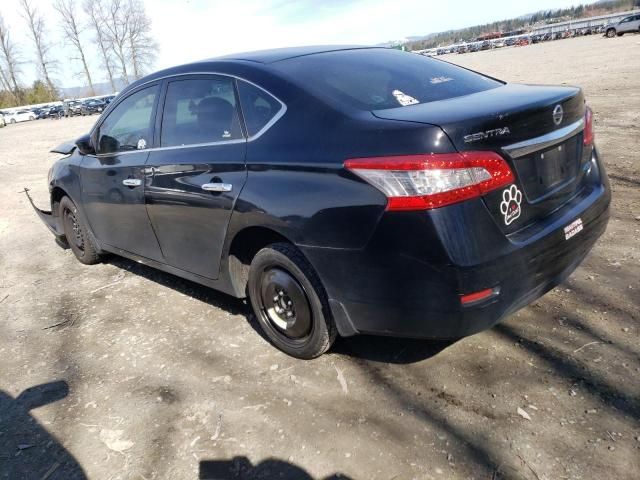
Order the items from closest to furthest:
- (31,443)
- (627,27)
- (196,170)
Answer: (31,443) < (196,170) < (627,27)

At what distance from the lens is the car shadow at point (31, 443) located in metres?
2.56

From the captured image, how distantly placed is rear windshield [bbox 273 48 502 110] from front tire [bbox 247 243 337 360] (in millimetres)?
904

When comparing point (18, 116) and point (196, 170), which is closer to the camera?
point (196, 170)

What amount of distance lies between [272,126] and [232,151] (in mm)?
327

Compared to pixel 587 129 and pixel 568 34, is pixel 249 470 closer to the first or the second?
pixel 587 129

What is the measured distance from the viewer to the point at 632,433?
7.43 feet

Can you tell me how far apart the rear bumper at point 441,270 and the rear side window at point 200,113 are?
1.03 metres

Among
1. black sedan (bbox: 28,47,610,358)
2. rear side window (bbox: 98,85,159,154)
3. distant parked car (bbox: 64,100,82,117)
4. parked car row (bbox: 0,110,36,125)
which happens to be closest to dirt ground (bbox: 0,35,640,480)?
black sedan (bbox: 28,47,610,358)

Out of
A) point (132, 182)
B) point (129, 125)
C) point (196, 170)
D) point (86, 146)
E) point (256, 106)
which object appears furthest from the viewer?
point (86, 146)

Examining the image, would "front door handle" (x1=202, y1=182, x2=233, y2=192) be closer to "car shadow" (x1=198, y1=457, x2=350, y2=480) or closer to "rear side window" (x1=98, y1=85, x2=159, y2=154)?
"rear side window" (x1=98, y1=85, x2=159, y2=154)

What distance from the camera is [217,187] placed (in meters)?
3.14

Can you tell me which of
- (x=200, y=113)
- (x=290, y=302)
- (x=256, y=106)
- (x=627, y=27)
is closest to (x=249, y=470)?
A: (x=290, y=302)

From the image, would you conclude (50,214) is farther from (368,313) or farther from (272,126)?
(368,313)

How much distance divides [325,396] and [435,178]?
136cm
